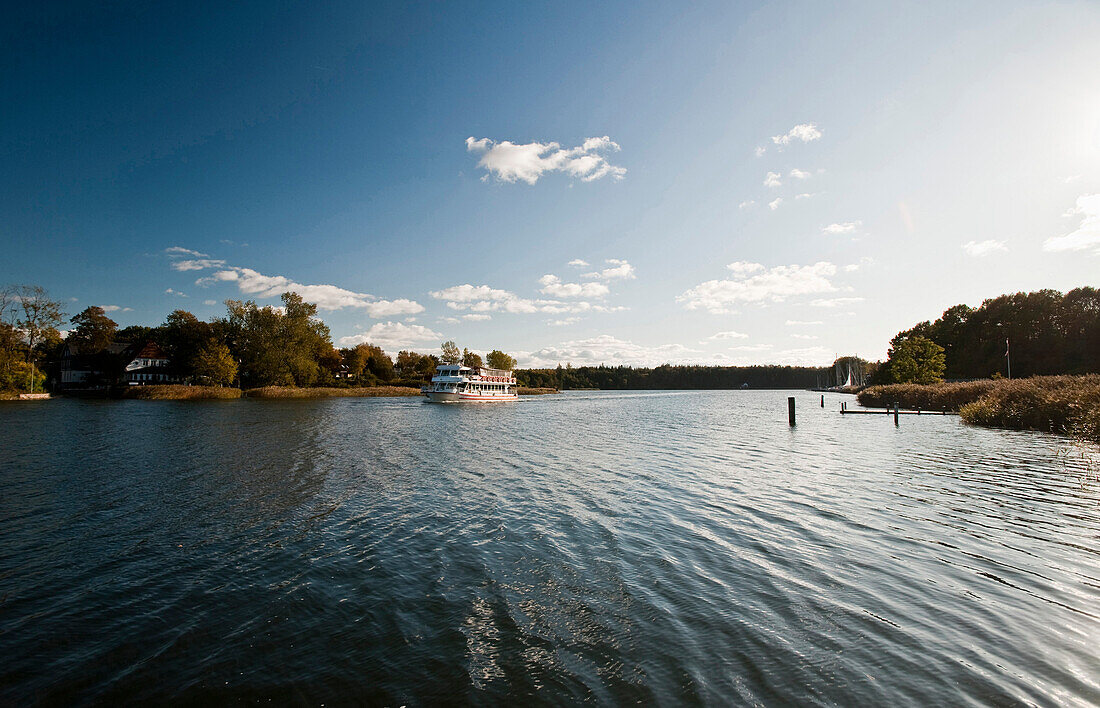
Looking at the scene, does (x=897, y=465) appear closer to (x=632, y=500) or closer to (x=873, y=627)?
(x=632, y=500)

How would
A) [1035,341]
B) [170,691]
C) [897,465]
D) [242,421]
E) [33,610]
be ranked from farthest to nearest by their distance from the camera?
[1035,341], [242,421], [897,465], [33,610], [170,691]

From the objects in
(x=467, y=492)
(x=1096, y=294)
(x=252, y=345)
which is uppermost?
(x=1096, y=294)

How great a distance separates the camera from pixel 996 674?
547 centimetres

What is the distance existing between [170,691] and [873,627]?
884cm

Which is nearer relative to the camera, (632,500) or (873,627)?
(873,627)

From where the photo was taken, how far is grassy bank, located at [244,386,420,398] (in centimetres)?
8512

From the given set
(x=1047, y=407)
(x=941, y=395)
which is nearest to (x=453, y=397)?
(x=941, y=395)

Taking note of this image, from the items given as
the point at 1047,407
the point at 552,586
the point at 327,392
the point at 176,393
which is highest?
the point at 1047,407

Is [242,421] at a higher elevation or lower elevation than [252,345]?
lower

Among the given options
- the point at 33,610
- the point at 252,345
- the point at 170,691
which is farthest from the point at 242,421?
the point at 252,345

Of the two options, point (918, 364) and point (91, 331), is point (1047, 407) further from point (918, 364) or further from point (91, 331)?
point (91, 331)

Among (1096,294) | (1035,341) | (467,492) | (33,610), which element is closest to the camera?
(33,610)

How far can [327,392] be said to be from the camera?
321ft

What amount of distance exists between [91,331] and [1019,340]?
185 metres
